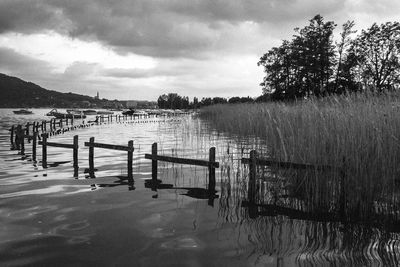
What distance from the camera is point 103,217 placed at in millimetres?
8539

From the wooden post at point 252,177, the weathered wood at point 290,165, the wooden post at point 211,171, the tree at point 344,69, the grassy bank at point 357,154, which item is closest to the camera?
the grassy bank at point 357,154

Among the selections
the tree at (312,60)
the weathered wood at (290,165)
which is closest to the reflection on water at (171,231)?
the weathered wood at (290,165)

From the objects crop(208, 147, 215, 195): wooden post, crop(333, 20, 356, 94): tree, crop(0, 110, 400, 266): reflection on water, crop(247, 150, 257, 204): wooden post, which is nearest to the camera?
crop(0, 110, 400, 266): reflection on water

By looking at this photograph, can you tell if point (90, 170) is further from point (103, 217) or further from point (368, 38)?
point (368, 38)

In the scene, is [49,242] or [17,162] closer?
[49,242]

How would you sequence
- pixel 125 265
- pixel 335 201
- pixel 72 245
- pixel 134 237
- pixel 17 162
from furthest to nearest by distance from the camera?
pixel 17 162 → pixel 335 201 → pixel 134 237 → pixel 72 245 → pixel 125 265

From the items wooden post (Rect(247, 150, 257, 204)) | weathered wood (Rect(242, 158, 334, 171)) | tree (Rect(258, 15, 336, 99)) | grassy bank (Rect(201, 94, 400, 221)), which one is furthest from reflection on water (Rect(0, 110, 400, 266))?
tree (Rect(258, 15, 336, 99))

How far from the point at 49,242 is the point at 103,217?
1741 mm

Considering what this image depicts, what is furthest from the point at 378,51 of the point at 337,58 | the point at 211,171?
the point at 211,171

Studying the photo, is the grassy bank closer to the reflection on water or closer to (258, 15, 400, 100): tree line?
the reflection on water

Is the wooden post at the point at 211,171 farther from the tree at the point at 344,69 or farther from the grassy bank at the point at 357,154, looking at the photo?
the tree at the point at 344,69

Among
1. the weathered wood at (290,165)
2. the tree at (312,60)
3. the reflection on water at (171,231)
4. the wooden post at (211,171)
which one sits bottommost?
the reflection on water at (171,231)

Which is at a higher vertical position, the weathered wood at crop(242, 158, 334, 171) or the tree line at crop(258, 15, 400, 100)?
the tree line at crop(258, 15, 400, 100)

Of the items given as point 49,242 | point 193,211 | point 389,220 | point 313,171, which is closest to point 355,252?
point 389,220
